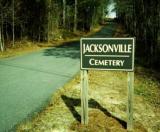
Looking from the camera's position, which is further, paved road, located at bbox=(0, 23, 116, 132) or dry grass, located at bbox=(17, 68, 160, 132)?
paved road, located at bbox=(0, 23, 116, 132)

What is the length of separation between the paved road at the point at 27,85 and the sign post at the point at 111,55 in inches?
80.0

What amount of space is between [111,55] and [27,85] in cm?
467

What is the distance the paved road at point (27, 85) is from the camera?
22.2ft

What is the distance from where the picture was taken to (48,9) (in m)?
27.2

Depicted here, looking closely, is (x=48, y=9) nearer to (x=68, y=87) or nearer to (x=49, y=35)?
(x=49, y=35)

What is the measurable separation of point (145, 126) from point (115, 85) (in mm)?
3779

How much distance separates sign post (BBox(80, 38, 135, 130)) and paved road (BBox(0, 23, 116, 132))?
2.03m

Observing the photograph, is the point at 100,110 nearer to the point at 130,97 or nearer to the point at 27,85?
the point at 130,97

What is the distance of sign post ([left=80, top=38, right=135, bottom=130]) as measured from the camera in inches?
225

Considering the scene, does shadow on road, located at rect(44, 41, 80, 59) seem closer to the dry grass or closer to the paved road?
the paved road

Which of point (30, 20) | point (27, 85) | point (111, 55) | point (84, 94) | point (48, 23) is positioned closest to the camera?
point (111, 55)

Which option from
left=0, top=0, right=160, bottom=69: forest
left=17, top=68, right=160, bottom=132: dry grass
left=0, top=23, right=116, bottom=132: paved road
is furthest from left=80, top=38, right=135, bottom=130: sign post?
left=0, top=0, right=160, bottom=69: forest

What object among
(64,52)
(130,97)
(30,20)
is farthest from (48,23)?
(130,97)

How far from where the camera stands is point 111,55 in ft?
19.0
